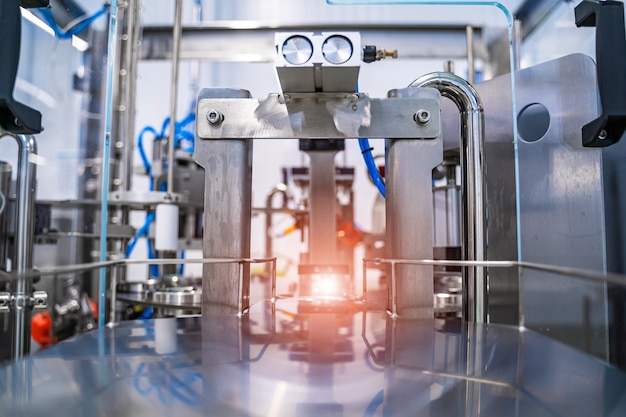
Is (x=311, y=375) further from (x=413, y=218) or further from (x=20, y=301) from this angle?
(x=20, y=301)

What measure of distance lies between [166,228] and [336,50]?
0.62 meters

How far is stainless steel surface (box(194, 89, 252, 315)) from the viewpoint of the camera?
66cm

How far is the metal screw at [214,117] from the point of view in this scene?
65 cm

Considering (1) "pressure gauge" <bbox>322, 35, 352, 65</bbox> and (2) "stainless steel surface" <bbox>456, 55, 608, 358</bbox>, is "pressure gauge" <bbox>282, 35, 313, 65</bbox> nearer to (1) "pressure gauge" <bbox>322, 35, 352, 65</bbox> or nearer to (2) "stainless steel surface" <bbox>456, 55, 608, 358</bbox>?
(1) "pressure gauge" <bbox>322, 35, 352, 65</bbox>

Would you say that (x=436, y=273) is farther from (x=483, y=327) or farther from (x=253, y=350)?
(x=253, y=350)

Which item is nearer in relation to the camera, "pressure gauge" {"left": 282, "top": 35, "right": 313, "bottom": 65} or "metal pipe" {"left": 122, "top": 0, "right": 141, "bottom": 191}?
"pressure gauge" {"left": 282, "top": 35, "right": 313, "bottom": 65}

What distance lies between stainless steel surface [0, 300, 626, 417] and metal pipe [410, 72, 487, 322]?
8 cm

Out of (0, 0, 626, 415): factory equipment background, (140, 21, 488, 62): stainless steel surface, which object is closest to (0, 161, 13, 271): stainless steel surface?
(0, 0, 626, 415): factory equipment background

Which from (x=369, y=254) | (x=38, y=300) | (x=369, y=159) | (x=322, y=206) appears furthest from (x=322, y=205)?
(x=38, y=300)

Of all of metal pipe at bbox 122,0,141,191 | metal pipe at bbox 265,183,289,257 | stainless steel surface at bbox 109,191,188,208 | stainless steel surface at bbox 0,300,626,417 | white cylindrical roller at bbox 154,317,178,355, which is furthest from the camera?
metal pipe at bbox 265,183,289,257

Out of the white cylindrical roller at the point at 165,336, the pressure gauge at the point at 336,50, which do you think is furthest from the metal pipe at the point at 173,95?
the pressure gauge at the point at 336,50

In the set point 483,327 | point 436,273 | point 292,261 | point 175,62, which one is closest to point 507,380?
point 483,327

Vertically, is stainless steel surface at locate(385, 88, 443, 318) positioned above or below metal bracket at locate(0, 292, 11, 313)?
above

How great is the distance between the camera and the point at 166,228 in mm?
986
